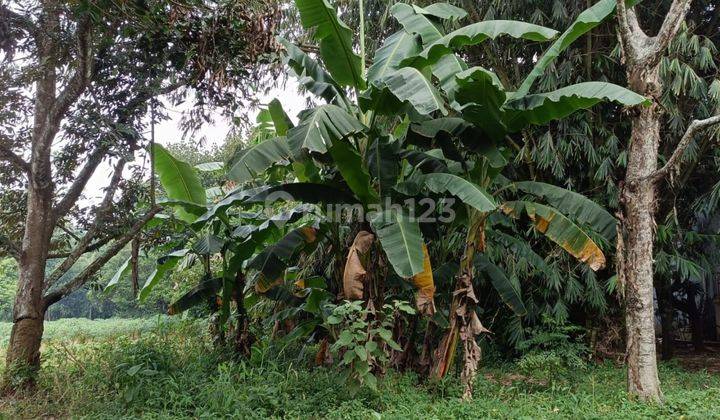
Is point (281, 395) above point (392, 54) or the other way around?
the other way around

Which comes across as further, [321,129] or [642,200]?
[642,200]

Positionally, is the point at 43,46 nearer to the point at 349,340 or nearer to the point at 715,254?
the point at 349,340

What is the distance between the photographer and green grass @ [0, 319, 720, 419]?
393cm

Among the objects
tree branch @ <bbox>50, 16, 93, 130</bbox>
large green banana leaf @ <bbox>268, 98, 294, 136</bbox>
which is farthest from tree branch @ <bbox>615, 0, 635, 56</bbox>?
tree branch @ <bbox>50, 16, 93, 130</bbox>

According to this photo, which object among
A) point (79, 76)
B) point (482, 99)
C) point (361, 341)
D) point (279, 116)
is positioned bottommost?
point (361, 341)

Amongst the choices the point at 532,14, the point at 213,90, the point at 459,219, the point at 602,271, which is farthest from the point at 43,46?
Answer: the point at 602,271

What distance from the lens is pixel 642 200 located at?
4391 mm

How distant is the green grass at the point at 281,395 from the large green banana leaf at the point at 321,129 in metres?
2.01

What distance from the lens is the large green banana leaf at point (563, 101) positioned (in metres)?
4.03

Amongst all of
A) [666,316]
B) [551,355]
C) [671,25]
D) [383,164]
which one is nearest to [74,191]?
[383,164]

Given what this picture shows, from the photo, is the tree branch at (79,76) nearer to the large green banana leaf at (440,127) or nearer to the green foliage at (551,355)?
the large green banana leaf at (440,127)

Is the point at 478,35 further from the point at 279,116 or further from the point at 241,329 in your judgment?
the point at 241,329

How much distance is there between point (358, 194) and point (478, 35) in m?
1.76

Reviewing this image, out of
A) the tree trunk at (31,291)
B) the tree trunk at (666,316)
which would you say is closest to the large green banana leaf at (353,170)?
the tree trunk at (31,291)
